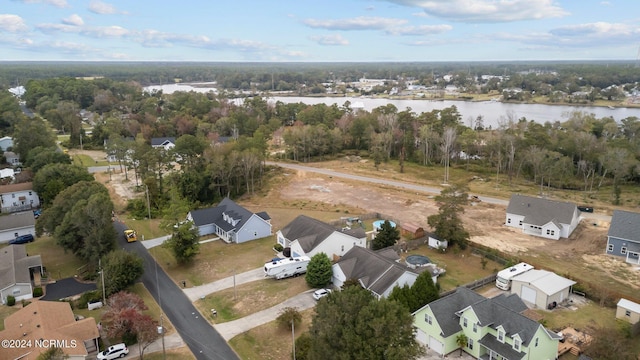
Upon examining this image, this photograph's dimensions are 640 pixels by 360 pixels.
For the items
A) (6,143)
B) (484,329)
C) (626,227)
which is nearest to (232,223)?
(484,329)

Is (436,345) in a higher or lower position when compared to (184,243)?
lower

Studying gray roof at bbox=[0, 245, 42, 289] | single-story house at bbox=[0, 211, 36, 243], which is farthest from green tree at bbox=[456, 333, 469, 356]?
single-story house at bbox=[0, 211, 36, 243]

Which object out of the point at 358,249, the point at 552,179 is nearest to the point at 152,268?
the point at 358,249

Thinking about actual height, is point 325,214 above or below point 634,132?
below

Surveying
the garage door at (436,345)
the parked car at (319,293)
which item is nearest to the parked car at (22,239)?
the parked car at (319,293)

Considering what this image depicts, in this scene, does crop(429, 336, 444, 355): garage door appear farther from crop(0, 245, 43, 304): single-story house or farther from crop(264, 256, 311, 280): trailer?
crop(0, 245, 43, 304): single-story house

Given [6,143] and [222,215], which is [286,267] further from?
[6,143]

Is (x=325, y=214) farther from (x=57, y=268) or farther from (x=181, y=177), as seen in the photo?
(x=57, y=268)
